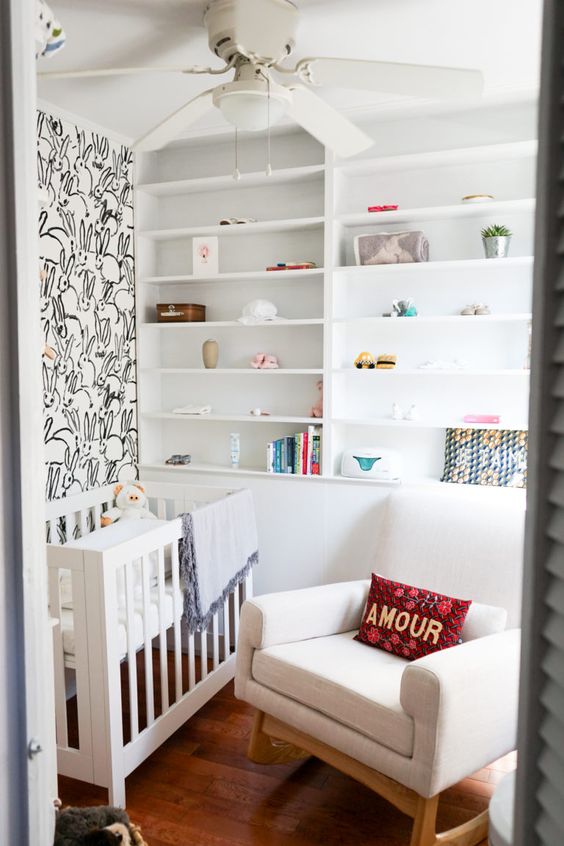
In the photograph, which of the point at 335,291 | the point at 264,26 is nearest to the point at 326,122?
the point at 264,26

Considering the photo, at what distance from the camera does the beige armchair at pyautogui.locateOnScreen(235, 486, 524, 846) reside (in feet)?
6.06

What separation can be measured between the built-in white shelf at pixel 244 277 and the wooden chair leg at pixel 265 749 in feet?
6.35

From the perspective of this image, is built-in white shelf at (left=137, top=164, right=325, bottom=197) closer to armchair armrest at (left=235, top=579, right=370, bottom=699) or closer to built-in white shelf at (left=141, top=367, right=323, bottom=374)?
built-in white shelf at (left=141, top=367, right=323, bottom=374)

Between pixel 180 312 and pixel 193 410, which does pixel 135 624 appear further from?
pixel 180 312

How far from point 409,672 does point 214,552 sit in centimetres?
106

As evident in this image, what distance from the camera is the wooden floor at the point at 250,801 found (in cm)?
205

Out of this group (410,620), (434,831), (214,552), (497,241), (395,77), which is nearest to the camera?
(395,77)

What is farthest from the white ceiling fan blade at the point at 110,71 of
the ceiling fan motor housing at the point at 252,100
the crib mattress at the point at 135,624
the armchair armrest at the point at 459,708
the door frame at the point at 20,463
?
the armchair armrest at the point at 459,708

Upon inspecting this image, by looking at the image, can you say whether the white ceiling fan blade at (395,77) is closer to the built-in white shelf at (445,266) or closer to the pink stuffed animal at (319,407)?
the built-in white shelf at (445,266)

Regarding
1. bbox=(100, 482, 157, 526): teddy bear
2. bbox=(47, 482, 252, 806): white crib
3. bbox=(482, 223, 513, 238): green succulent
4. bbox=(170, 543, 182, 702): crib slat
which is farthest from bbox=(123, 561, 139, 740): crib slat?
A: bbox=(482, 223, 513, 238): green succulent

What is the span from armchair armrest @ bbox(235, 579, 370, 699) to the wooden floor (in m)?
0.30

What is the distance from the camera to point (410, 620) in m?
2.31

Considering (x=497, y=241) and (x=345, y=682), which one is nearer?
(x=345, y=682)

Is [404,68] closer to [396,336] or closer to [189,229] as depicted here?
[396,336]
